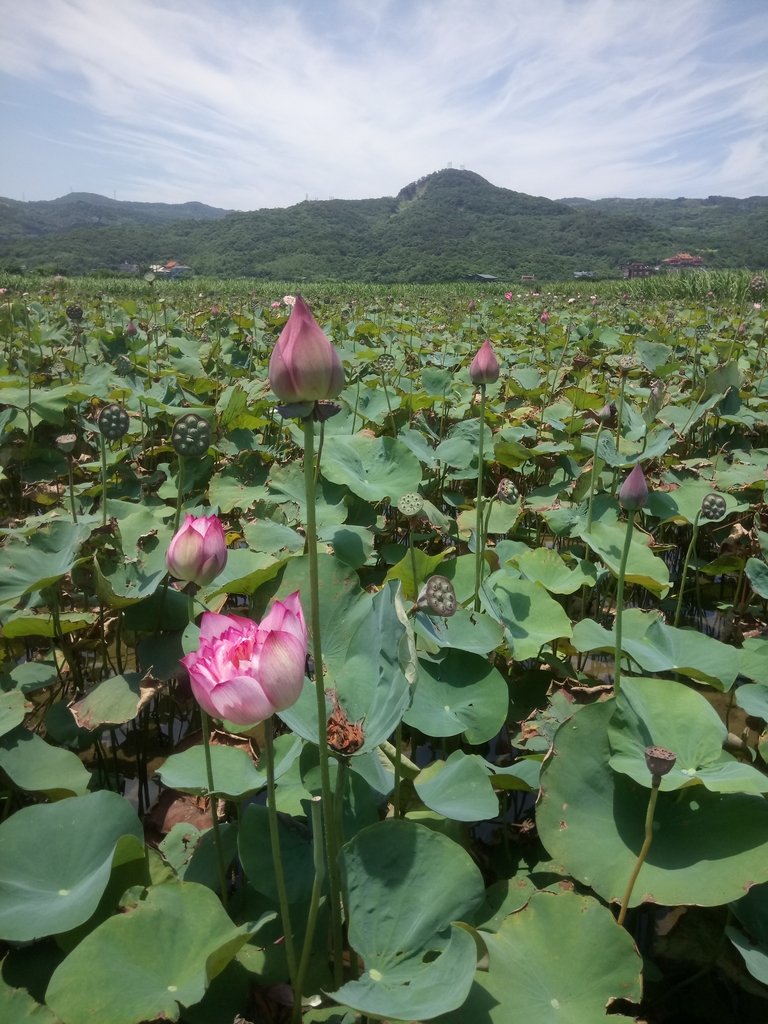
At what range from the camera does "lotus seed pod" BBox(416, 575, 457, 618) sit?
3.23ft

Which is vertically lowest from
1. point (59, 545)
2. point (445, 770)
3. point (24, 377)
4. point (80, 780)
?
point (80, 780)

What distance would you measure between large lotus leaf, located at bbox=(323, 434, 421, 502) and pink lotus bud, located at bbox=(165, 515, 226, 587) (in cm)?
101

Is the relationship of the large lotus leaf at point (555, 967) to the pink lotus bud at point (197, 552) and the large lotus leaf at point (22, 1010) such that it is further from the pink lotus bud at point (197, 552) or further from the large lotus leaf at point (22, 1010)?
the pink lotus bud at point (197, 552)

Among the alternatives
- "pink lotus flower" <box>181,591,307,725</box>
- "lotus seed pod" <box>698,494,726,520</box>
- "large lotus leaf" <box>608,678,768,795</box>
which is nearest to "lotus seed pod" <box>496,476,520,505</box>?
"lotus seed pod" <box>698,494,726,520</box>

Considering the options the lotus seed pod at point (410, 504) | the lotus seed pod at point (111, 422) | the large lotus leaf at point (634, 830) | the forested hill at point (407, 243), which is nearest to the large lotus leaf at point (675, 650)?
the large lotus leaf at point (634, 830)

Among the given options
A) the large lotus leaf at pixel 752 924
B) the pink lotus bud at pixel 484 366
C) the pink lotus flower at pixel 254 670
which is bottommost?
the large lotus leaf at pixel 752 924

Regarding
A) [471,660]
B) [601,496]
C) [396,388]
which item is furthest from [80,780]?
[396,388]

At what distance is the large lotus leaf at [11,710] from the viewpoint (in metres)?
1.14

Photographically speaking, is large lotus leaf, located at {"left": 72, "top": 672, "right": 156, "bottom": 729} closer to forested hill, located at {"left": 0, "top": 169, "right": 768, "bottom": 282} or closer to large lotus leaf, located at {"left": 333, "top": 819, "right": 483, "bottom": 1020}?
large lotus leaf, located at {"left": 333, "top": 819, "right": 483, "bottom": 1020}

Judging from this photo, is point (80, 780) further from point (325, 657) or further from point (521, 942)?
point (521, 942)

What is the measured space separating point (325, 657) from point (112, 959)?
577mm

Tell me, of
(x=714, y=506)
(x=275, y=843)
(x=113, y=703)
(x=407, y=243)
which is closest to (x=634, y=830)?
(x=275, y=843)

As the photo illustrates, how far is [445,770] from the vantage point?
1.05 meters

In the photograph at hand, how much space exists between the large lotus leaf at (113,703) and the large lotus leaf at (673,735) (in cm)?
88
